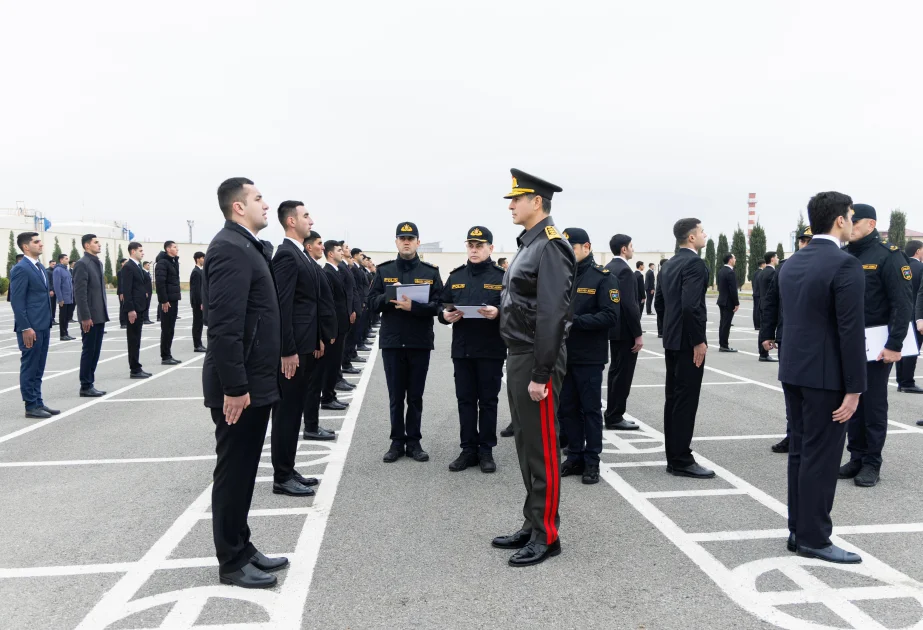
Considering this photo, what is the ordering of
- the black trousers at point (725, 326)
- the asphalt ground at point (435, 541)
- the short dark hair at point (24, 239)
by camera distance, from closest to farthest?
the asphalt ground at point (435, 541)
the short dark hair at point (24, 239)
the black trousers at point (725, 326)

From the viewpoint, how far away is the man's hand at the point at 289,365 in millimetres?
5129

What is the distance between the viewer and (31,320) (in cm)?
830

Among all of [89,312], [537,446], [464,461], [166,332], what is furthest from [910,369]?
[166,332]

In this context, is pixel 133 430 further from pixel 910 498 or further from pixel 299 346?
pixel 910 498

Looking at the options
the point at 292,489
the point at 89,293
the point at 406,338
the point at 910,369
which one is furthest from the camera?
the point at 89,293

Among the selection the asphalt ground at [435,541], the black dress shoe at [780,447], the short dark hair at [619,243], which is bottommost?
the asphalt ground at [435,541]

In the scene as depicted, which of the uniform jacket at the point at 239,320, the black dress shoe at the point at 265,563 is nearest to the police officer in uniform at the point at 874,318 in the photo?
the black dress shoe at the point at 265,563

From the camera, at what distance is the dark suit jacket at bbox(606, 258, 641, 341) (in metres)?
7.10

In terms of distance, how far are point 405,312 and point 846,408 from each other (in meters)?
3.60

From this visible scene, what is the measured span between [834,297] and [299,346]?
3.89 m

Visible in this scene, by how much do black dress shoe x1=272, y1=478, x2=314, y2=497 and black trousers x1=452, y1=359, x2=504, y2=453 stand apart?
4.55ft

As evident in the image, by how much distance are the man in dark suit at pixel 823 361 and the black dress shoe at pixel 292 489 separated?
323 cm

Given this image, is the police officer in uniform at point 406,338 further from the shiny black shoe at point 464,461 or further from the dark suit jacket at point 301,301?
the dark suit jacket at point 301,301

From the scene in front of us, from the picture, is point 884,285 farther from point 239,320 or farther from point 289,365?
point 239,320
